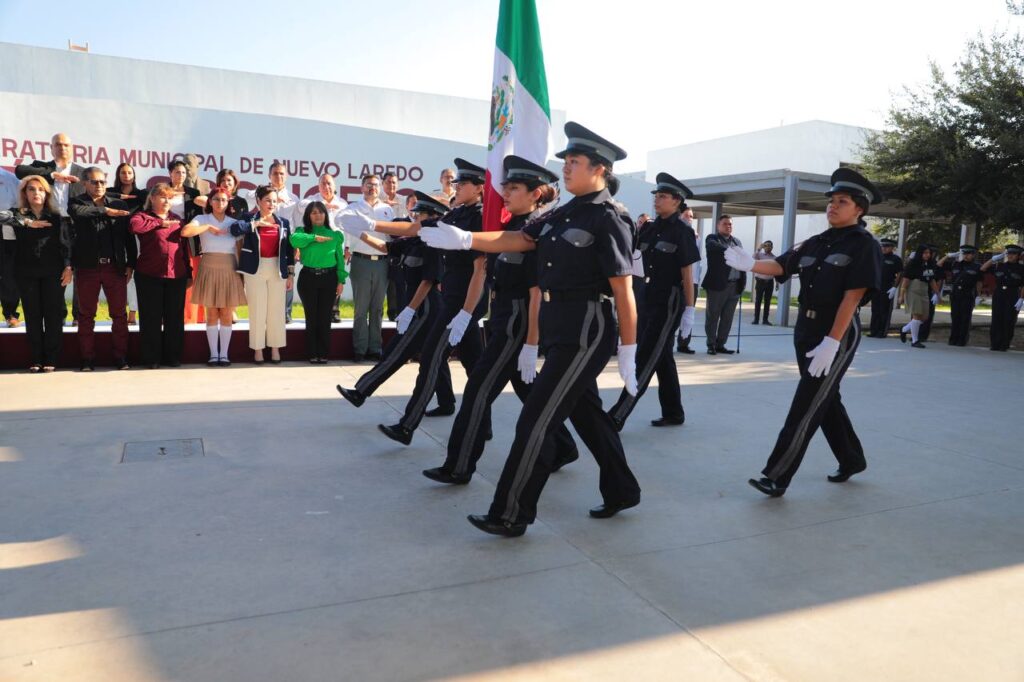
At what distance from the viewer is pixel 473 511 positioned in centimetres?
401

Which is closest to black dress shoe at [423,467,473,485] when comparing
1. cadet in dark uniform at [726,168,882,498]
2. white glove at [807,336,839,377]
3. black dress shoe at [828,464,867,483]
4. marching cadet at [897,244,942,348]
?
cadet in dark uniform at [726,168,882,498]

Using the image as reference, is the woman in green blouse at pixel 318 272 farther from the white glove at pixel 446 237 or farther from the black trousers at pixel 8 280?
the white glove at pixel 446 237

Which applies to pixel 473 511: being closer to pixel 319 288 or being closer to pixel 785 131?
pixel 319 288

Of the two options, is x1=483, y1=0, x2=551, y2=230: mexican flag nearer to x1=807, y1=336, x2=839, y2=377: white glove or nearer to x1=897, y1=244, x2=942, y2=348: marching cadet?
x1=807, y1=336, x2=839, y2=377: white glove

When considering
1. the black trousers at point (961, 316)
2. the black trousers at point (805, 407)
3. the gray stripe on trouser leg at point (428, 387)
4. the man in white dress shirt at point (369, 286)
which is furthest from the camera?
the black trousers at point (961, 316)

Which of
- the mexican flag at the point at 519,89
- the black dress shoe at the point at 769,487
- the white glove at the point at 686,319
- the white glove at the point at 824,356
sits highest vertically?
the mexican flag at the point at 519,89

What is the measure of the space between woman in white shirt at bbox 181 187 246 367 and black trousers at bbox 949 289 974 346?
11.4 metres

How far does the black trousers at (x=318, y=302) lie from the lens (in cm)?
858

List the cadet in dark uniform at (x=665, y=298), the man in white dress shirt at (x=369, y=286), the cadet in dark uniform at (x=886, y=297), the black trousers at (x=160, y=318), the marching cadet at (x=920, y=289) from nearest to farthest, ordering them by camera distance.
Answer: the cadet in dark uniform at (x=665, y=298) → the black trousers at (x=160, y=318) → the man in white dress shirt at (x=369, y=286) → the marching cadet at (x=920, y=289) → the cadet in dark uniform at (x=886, y=297)

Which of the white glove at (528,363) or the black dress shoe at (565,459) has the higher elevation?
the white glove at (528,363)

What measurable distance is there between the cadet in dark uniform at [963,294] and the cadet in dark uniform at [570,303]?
11.9 meters

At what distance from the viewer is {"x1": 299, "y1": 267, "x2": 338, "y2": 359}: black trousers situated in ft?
28.1

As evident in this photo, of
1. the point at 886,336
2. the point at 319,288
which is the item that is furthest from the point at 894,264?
the point at 319,288

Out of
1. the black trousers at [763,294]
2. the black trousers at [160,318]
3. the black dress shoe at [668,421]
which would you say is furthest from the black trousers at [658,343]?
the black trousers at [763,294]
